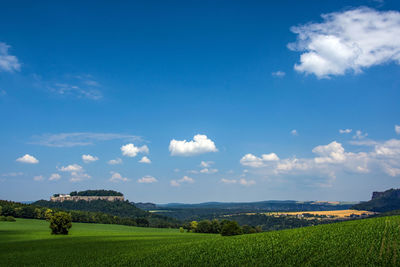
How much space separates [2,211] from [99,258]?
361 ft

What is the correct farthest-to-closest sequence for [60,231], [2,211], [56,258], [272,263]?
[2,211] < [60,231] < [56,258] < [272,263]

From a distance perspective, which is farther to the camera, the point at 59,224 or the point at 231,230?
the point at 59,224

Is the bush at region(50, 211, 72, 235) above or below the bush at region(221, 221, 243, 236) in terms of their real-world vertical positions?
above

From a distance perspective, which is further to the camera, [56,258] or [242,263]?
[56,258]

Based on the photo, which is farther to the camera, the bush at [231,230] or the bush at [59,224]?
the bush at [59,224]

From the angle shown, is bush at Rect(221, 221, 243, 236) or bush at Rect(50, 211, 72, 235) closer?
bush at Rect(221, 221, 243, 236)

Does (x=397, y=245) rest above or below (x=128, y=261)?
above

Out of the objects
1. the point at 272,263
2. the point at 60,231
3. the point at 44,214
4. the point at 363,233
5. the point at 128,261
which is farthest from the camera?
the point at 44,214

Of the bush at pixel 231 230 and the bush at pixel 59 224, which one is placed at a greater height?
the bush at pixel 59 224

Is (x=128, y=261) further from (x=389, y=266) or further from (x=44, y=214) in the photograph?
(x=44, y=214)

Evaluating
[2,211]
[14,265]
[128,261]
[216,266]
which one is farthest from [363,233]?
[2,211]

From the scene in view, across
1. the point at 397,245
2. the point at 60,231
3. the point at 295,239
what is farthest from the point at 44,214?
the point at 397,245

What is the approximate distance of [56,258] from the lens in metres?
39.1

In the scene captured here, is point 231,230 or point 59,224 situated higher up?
point 59,224
